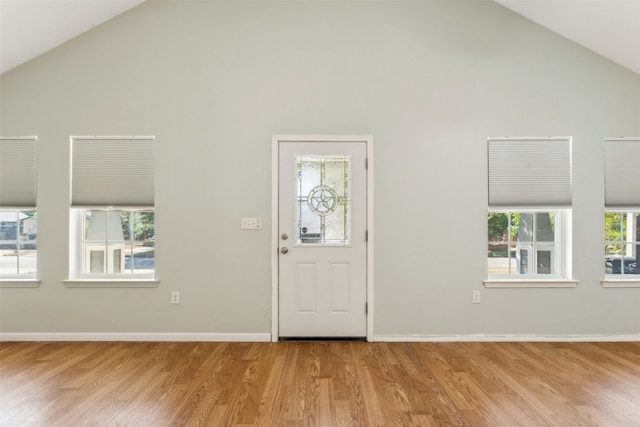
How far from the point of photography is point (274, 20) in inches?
148

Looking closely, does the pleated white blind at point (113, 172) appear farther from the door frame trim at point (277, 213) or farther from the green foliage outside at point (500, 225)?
the green foliage outside at point (500, 225)

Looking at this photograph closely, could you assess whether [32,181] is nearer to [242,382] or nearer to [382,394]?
[242,382]

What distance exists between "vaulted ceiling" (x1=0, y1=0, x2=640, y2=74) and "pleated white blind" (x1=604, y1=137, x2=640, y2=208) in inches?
29.3

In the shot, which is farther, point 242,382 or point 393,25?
point 393,25

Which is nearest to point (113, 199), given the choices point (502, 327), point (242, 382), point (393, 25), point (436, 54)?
point (242, 382)

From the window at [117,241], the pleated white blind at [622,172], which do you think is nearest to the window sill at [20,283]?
the window at [117,241]

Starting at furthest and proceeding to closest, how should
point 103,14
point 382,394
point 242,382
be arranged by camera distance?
point 103,14 < point 242,382 < point 382,394

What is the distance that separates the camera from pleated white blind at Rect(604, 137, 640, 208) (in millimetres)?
3758

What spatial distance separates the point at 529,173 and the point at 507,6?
166 centimetres

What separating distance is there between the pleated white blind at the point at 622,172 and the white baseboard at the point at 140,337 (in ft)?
12.2

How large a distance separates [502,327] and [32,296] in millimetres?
4697

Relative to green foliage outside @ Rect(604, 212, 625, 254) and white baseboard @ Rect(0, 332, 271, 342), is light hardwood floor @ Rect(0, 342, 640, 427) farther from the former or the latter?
green foliage outside @ Rect(604, 212, 625, 254)

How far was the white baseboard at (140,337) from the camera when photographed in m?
3.74

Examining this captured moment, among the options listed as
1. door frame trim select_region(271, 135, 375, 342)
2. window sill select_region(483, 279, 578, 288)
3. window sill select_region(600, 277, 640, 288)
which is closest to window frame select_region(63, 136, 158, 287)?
door frame trim select_region(271, 135, 375, 342)
